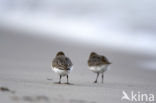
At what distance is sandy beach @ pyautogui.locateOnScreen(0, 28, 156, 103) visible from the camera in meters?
8.78

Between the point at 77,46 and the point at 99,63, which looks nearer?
the point at 99,63

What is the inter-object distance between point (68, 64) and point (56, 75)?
208cm

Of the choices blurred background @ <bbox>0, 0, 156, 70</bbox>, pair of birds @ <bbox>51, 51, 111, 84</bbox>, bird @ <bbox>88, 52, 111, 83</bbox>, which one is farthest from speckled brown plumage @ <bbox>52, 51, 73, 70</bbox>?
blurred background @ <bbox>0, 0, 156, 70</bbox>

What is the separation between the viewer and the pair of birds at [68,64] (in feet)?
36.7

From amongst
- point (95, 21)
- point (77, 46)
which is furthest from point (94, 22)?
point (77, 46)

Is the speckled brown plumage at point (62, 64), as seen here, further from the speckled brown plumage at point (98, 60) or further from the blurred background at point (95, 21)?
the blurred background at point (95, 21)

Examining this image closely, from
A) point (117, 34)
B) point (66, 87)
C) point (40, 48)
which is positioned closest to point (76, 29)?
point (117, 34)

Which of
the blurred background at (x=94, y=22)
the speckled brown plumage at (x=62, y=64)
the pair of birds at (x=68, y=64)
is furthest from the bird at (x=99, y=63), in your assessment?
the blurred background at (x=94, y=22)

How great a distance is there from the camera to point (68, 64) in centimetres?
1117

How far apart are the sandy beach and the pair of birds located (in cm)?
35

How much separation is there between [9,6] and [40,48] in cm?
582

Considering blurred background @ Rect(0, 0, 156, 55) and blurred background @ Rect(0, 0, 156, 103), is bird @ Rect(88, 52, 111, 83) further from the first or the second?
blurred background @ Rect(0, 0, 156, 55)

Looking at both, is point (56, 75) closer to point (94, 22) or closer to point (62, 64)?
point (62, 64)

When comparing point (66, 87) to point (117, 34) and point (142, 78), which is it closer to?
point (142, 78)
